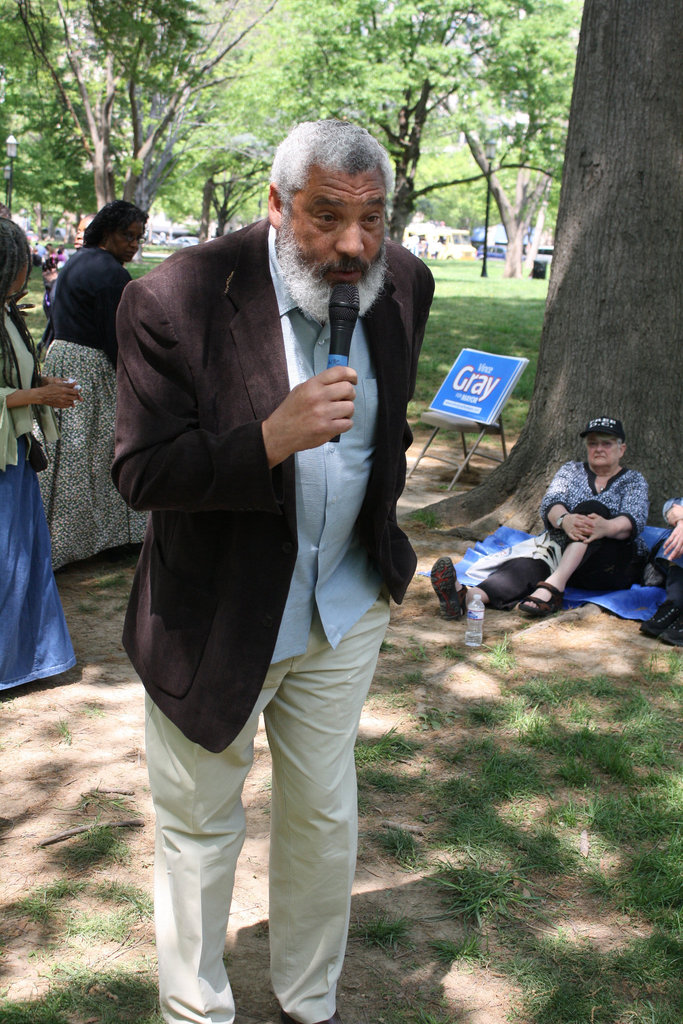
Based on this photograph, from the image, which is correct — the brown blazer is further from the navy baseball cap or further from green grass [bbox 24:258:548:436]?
green grass [bbox 24:258:548:436]

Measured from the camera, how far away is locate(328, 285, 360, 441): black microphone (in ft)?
6.43

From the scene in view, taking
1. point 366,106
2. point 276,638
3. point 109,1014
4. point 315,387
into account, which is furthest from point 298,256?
point 366,106

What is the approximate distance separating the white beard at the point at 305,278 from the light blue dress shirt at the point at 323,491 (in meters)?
0.06

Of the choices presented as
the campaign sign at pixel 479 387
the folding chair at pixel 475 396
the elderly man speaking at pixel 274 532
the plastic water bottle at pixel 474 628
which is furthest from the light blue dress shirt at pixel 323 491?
the campaign sign at pixel 479 387

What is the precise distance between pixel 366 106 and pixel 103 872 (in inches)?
1173

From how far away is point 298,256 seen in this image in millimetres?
2092

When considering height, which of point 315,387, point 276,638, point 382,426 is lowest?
point 276,638

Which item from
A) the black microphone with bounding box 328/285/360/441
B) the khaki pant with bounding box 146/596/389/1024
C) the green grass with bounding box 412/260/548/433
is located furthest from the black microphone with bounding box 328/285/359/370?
the green grass with bounding box 412/260/548/433

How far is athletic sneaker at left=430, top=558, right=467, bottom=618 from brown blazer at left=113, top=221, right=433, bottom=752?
10.4 ft

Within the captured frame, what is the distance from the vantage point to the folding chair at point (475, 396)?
8578 mm

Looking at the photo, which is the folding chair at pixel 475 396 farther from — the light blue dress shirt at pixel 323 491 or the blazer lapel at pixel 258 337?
the blazer lapel at pixel 258 337

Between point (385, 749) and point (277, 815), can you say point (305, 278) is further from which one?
point (385, 749)

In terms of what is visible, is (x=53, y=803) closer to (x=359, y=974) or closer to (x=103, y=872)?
(x=103, y=872)

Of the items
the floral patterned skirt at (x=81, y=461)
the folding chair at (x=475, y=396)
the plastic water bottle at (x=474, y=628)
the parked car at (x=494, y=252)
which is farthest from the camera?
the parked car at (x=494, y=252)
